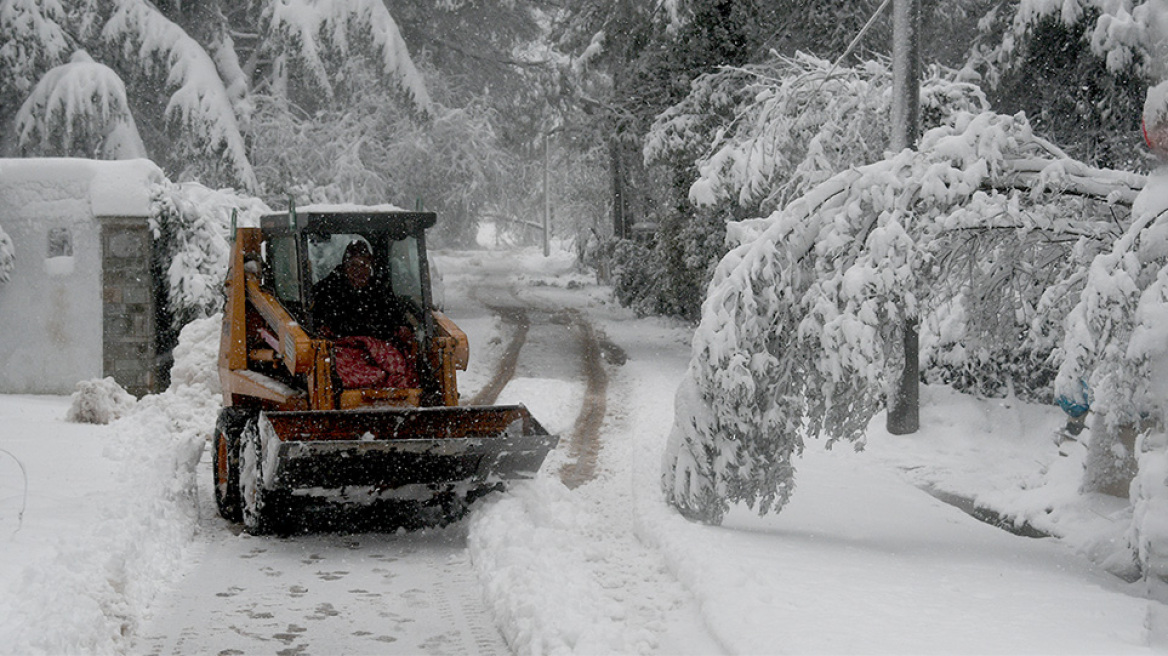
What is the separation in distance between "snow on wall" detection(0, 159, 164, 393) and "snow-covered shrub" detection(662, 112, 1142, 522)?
397 inches

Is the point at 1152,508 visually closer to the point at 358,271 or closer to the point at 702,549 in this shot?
the point at 702,549

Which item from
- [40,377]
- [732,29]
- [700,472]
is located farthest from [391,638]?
[732,29]

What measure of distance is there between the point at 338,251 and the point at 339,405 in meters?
1.47

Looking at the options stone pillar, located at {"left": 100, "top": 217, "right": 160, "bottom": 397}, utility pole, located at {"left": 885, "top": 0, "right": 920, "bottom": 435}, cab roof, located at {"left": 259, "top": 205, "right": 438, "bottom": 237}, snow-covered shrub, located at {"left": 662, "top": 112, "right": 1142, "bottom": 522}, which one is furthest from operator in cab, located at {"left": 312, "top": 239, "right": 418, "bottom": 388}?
stone pillar, located at {"left": 100, "top": 217, "right": 160, "bottom": 397}

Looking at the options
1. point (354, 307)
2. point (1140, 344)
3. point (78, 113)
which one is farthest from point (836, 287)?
point (78, 113)

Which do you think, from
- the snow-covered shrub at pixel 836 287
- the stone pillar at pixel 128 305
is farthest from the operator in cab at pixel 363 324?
the stone pillar at pixel 128 305

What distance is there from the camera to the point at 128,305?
52.3 ft

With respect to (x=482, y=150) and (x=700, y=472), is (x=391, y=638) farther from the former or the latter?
(x=482, y=150)

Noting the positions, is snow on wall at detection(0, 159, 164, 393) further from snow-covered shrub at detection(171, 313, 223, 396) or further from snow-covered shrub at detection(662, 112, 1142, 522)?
snow-covered shrub at detection(662, 112, 1142, 522)

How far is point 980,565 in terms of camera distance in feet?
25.7

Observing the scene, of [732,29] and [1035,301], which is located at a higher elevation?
[732,29]

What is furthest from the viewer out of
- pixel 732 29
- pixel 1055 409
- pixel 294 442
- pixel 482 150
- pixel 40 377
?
pixel 482 150

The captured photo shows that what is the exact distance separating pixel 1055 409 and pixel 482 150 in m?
15.4

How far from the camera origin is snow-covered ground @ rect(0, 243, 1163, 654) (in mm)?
5957
